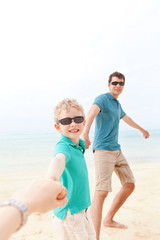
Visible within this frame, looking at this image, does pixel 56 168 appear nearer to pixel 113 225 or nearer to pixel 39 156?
pixel 113 225

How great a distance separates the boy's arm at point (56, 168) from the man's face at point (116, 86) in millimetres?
2052

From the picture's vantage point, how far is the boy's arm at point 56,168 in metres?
1.22

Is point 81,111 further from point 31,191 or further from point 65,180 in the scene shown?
point 31,191

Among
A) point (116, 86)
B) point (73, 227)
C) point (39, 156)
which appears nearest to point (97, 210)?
point (73, 227)

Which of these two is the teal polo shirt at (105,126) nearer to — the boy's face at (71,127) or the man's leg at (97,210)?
the man's leg at (97,210)

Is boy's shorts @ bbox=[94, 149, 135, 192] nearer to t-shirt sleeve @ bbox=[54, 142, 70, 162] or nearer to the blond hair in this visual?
the blond hair

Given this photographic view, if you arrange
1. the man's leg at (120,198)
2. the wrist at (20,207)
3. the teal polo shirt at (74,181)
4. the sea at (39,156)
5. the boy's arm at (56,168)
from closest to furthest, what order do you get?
the wrist at (20,207) → the boy's arm at (56,168) → the teal polo shirt at (74,181) → the man's leg at (120,198) → the sea at (39,156)

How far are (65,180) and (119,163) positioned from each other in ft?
5.13

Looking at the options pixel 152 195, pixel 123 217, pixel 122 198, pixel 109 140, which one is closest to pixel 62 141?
pixel 109 140

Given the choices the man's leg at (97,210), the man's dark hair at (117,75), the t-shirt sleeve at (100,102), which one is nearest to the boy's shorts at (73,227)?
the man's leg at (97,210)

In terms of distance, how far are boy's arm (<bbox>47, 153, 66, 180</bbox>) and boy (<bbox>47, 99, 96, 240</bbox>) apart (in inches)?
7.6

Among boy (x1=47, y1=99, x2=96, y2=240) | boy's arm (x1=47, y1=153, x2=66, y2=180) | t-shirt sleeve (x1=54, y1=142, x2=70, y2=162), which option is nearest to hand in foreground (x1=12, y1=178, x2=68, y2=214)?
boy's arm (x1=47, y1=153, x2=66, y2=180)

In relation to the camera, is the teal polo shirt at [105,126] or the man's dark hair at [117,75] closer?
the teal polo shirt at [105,126]

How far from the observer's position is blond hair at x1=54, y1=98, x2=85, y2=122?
208 cm
